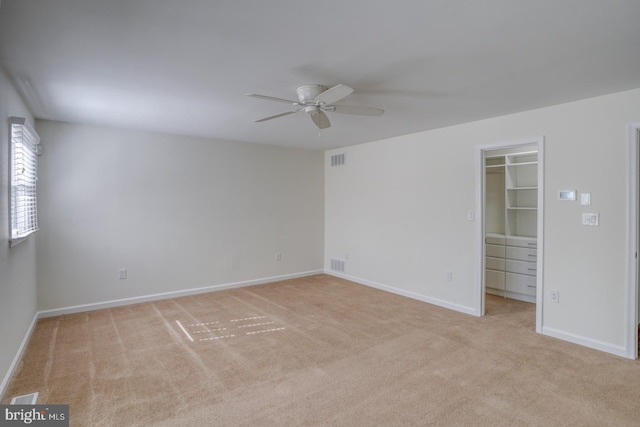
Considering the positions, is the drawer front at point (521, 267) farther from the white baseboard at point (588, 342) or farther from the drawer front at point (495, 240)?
the white baseboard at point (588, 342)

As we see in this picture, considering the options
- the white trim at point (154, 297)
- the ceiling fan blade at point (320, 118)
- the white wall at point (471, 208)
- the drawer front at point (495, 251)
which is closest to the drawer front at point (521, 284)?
the drawer front at point (495, 251)

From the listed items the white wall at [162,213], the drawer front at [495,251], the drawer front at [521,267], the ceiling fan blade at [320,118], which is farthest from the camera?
the drawer front at [495,251]

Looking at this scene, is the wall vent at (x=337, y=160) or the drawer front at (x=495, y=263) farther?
the wall vent at (x=337, y=160)

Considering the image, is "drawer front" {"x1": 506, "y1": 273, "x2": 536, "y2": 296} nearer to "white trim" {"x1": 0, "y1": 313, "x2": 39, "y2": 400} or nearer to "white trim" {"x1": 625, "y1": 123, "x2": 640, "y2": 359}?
"white trim" {"x1": 625, "y1": 123, "x2": 640, "y2": 359}

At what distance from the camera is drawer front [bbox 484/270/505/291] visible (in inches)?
194

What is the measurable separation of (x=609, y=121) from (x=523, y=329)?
2219 mm

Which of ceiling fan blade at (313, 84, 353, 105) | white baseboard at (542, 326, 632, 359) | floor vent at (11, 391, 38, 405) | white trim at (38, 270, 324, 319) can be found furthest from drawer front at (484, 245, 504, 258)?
floor vent at (11, 391, 38, 405)

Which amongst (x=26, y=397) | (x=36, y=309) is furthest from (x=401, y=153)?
(x=36, y=309)

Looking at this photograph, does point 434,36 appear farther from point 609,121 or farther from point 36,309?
point 36,309

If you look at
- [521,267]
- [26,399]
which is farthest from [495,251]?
[26,399]

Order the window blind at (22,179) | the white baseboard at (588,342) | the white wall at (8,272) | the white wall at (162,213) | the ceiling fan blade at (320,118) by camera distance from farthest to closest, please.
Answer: the white wall at (162,213)
the white baseboard at (588,342)
the ceiling fan blade at (320,118)
the window blind at (22,179)
the white wall at (8,272)

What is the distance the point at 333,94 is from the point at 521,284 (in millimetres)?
3974

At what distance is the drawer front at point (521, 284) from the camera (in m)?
4.59

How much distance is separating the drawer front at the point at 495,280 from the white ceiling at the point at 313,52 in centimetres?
250
